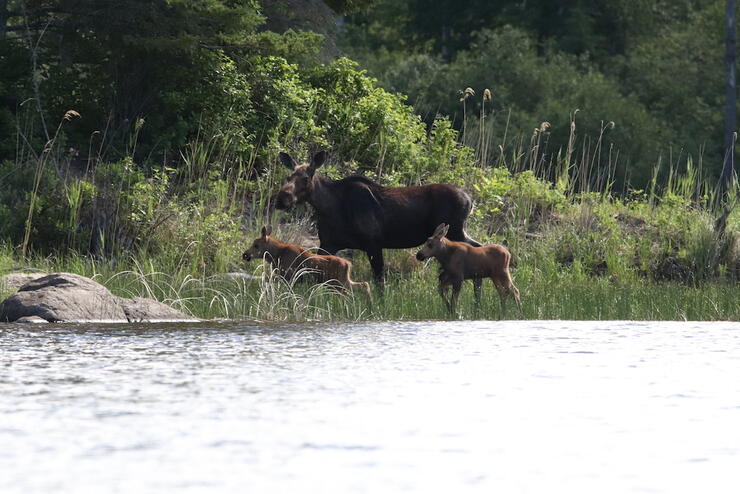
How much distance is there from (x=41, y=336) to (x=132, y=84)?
8.31m

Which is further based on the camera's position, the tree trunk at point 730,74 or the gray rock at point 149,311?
the tree trunk at point 730,74

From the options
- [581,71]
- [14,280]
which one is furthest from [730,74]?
[14,280]

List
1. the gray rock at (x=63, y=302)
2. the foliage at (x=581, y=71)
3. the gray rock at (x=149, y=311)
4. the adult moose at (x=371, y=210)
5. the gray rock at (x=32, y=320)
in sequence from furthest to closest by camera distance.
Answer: the foliage at (x=581, y=71) < the adult moose at (x=371, y=210) < the gray rock at (x=149, y=311) < the gray rock at (x=63, y=302) < the gray rock at (x=32, y=320)

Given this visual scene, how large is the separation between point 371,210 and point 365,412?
7.28 meters

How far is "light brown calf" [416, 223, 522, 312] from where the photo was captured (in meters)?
13.3

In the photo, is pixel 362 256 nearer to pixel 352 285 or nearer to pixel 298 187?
pixel 298 187

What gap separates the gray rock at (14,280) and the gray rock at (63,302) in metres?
0.77

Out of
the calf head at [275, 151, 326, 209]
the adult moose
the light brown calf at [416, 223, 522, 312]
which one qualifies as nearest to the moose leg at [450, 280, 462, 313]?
the light brown calf at [416, 223, 522, 312]

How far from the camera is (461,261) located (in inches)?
526

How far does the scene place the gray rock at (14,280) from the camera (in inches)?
542

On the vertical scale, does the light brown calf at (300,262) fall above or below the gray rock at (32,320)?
above

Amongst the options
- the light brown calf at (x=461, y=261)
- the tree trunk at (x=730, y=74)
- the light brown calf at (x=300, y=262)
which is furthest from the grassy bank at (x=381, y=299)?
the tree trunk at (x=730, y=74)

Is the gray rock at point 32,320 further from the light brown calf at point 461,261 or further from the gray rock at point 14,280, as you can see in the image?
the light brown calf at point 461,261

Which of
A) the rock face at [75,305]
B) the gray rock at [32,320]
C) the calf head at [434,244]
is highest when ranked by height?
the calf head at [434,244]
